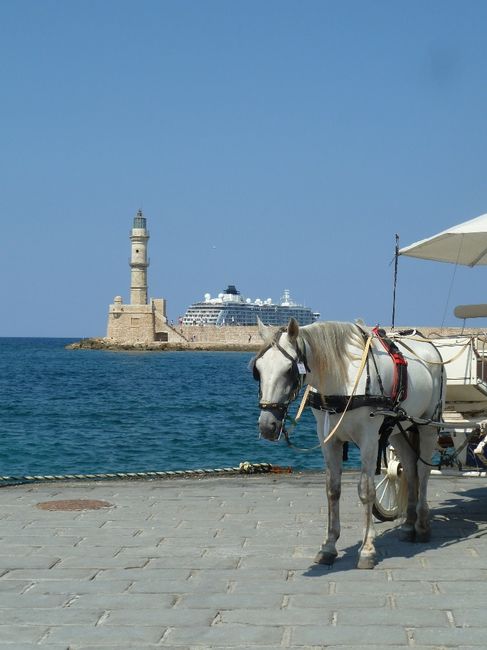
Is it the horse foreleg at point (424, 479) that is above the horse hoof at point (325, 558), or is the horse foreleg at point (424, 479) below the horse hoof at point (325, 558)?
above

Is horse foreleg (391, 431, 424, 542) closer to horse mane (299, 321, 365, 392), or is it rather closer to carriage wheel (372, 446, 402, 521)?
carriage wheel (372, 446, 402, 521)

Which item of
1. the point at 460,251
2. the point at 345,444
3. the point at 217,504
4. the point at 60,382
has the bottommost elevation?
the point at 60,382

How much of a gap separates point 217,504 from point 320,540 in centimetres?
179

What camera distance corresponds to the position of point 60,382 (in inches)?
2164

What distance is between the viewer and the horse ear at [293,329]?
5.91 metres

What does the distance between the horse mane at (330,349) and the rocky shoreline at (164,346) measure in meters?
110

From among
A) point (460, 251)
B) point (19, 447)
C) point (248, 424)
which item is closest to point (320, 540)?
point (460, 251)

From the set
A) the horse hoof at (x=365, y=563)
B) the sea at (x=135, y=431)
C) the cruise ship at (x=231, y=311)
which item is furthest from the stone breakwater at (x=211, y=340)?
the horse hoof at (x=365, y=563)

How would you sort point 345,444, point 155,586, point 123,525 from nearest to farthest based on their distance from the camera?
point 155,586 < point 345,444 < point 123,525

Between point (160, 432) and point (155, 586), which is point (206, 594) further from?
point (160, 432)

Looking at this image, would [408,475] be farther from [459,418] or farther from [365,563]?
[365,563]

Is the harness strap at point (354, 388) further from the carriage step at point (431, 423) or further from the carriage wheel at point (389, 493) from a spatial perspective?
the carriage wheel at point (389, 493)

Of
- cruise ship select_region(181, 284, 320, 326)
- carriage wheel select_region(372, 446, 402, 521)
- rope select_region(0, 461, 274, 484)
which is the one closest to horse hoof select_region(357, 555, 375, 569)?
carriage wheel select_region(372, 446, 402, 521)

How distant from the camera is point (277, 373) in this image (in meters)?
5.89
